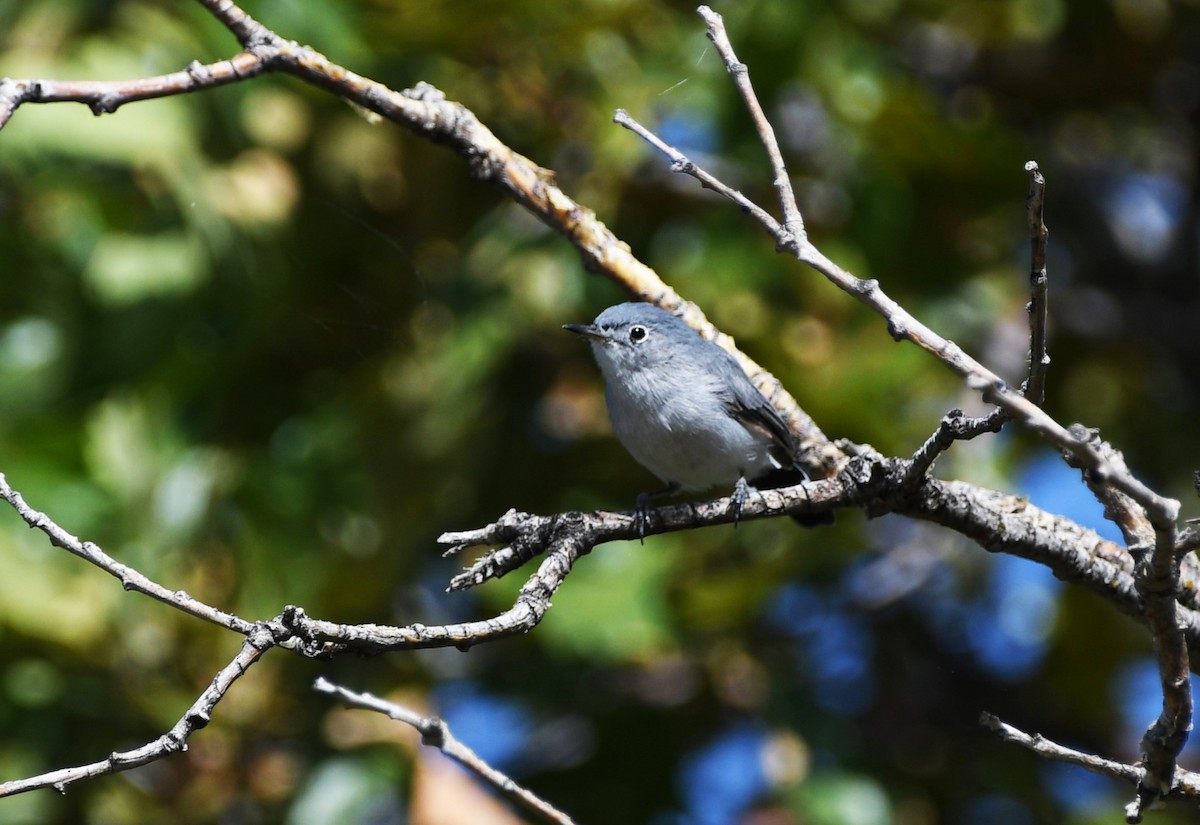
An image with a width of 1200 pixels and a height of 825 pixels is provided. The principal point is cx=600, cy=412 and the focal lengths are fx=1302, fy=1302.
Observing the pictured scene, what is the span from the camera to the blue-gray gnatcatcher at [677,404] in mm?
3348

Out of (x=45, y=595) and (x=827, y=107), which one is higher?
(x=827, y=107)

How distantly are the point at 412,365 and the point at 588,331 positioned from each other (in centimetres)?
51

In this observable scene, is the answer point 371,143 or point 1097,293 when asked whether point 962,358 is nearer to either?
point 371,143

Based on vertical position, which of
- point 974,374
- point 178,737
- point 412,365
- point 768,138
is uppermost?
point 412,365

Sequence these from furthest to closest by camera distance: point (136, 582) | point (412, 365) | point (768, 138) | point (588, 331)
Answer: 1. point (412, 365)
2. point (588, 331)
3. point (768, 138)
4. point (136, 582)

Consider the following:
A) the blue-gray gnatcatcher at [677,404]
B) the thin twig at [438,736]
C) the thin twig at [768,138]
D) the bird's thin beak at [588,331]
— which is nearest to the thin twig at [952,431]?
the thin twig at [768,138]

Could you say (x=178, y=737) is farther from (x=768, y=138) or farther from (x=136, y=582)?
(x=768, y=138)

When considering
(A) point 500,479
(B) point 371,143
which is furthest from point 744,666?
(B) point 371,143

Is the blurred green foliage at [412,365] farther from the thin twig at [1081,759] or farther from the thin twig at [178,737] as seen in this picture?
the thin twig at [178,737]

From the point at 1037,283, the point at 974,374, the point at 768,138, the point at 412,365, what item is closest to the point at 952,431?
the point at 1037,283

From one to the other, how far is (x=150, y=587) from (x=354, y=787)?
191 centimetres

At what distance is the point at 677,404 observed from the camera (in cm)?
339

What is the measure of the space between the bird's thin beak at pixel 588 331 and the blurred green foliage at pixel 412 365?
0.34ft

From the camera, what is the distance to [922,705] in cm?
466
